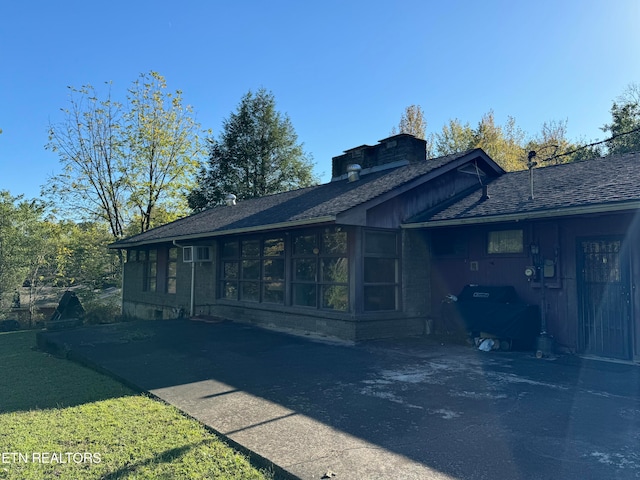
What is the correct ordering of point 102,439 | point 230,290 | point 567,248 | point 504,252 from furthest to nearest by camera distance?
1. point 230,290
2. point 504,252
3. point 567,248
4. point 102,439

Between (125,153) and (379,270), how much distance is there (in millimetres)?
20041

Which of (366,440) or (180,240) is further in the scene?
(180,240)

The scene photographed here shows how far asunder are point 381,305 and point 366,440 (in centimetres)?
574

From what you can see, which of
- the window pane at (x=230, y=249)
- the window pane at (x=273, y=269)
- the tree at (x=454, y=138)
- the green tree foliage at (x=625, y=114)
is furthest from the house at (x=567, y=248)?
the tree at (x=454, y=138)

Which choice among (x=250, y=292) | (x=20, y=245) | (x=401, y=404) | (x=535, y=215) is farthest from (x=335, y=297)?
(x=20, y=245)

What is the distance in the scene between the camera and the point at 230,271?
1262 centimetres

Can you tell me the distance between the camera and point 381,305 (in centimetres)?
934

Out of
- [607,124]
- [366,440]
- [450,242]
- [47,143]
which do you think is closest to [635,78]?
[607,124]

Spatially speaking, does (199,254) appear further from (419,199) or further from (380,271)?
(419,199)

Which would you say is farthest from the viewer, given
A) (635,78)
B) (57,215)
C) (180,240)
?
(57,215)

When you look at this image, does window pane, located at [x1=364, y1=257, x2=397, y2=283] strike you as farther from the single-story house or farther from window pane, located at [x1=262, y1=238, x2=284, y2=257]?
window pane, located at [x1=262, y1=238, x2=284, y2=257]

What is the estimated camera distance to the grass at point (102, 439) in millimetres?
3176

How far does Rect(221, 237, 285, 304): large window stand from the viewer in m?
10.9

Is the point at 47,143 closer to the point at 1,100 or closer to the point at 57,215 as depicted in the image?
the point at 57,215
